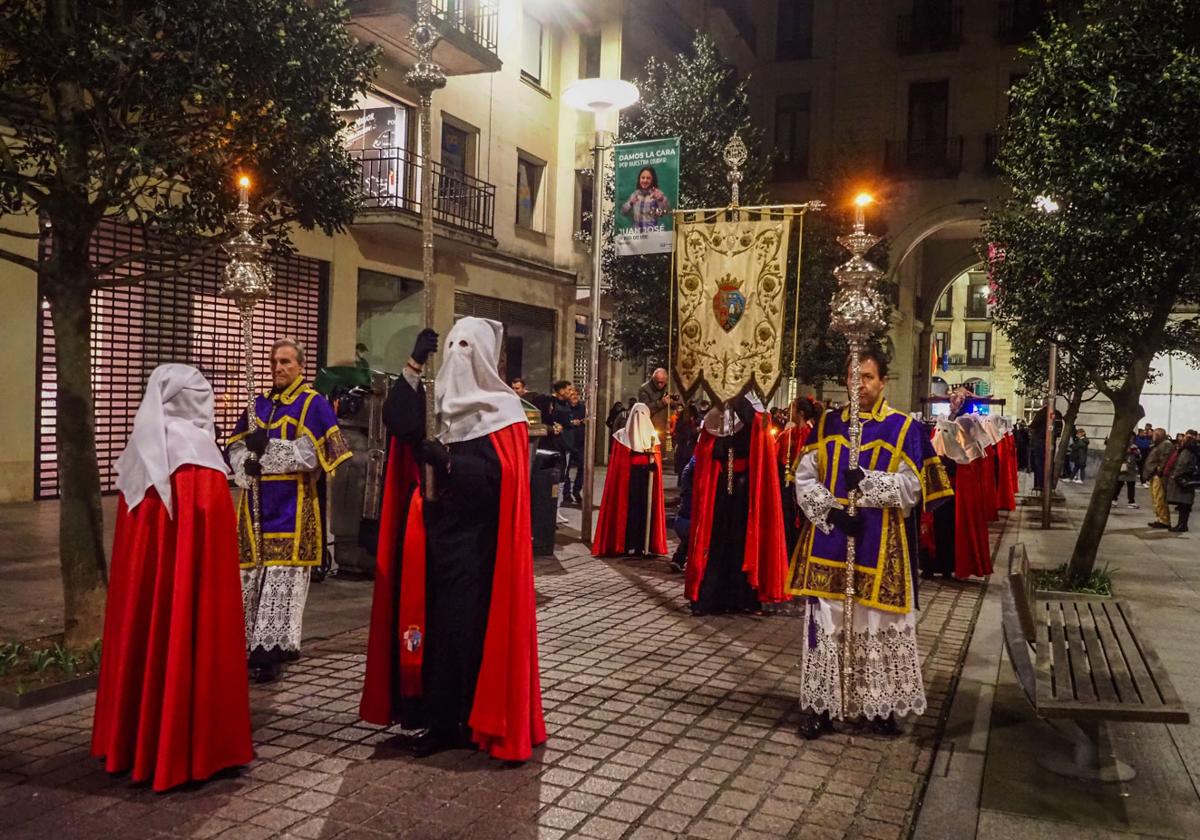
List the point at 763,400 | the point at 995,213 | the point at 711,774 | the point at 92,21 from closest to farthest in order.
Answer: the point at 711,774 → the point at 92,21 → the point at 763,400 → the point at 995,213

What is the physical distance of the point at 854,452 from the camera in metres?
5.26

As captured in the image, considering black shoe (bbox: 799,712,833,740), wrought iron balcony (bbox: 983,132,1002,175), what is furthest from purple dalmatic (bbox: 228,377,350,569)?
wrought iron balcony (bbox: 983,132,1002,175)

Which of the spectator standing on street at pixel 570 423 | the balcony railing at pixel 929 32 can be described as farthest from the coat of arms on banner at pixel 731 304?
the balcony railing at pixel 929 32

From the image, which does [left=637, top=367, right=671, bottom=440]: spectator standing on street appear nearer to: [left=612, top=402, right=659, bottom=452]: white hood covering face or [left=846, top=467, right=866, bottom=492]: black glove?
[left=612, top=402, right=659, bottom=452]: white hood covering face

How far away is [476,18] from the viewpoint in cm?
1966

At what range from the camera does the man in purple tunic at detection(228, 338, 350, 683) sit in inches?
241

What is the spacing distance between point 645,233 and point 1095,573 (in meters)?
5.95

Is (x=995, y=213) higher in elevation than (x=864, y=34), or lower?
lower

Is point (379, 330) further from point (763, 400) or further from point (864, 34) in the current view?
point (864, 34)

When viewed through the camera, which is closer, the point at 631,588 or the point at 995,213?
the point at 631,588

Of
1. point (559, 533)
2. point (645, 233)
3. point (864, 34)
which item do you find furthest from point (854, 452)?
point (864, 34)

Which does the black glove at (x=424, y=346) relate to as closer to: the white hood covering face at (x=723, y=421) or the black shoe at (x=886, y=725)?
the black shoe at (x=886, y=725)

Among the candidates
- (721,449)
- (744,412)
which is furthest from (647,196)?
(721,449)

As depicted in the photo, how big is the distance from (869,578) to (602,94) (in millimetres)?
7736
